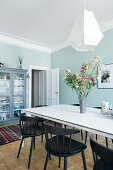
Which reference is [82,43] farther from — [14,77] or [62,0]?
[14,77]

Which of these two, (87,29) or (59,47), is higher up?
(59,47)

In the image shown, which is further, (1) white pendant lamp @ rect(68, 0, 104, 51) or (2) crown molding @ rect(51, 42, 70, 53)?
(2) crown molding @ rect(51, 42, 70, 53)

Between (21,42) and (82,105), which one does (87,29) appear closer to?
(82,105)

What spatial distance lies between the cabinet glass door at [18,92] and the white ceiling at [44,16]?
136cm

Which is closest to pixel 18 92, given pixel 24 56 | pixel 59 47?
pixel 24 56

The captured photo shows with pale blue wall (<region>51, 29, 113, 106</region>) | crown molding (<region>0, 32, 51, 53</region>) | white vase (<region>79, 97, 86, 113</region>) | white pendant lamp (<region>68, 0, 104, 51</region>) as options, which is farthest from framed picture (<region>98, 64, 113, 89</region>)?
crown molding (<region>0, 32, 51, 53</region>)

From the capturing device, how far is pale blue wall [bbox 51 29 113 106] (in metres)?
3.29

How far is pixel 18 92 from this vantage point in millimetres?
4172

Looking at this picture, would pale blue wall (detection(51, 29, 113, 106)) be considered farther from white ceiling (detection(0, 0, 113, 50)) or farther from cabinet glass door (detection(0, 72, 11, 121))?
cabinet glass door (detection(0, 72, 11, 121))

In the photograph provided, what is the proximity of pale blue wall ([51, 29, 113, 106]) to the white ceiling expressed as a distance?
1.61 feet

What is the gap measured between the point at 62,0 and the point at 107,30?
1.51 meters

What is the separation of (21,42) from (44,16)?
1.70 meters

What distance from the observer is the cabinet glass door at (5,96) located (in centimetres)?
385

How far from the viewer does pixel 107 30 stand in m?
3.32
